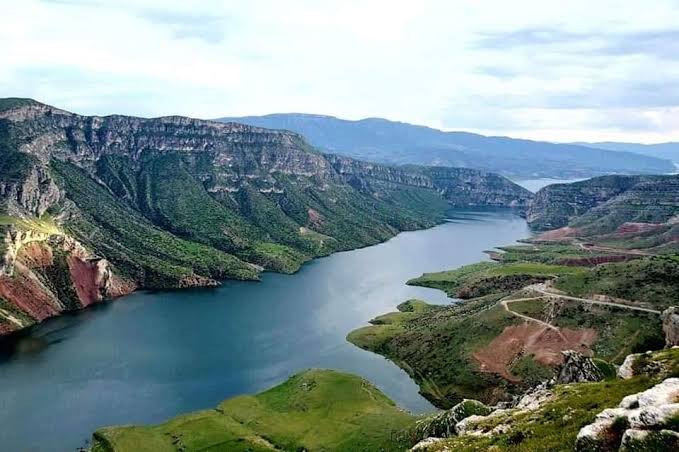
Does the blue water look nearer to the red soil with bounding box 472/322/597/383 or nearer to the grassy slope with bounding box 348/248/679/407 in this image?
the grassy slope with bounding box 348/248/679/407

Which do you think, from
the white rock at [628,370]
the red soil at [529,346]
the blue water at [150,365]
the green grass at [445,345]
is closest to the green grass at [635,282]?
the red soil at [529,346]

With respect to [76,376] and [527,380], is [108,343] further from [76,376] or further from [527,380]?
[527,380]

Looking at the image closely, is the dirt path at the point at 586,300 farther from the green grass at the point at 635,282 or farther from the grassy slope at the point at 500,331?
the green grass at the point at 635,282

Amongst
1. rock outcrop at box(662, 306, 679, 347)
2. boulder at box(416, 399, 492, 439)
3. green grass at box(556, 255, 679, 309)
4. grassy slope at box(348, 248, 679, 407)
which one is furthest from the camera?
green grass at box(556, 255, 679, 309)

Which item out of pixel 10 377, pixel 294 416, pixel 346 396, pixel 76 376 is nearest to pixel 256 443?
pixel 294 416

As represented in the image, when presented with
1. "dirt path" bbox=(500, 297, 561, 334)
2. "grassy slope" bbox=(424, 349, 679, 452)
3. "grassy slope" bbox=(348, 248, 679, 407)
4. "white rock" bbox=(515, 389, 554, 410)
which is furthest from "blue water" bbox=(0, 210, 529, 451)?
"grassy slope" bbox=(424, 349, 679, 452)

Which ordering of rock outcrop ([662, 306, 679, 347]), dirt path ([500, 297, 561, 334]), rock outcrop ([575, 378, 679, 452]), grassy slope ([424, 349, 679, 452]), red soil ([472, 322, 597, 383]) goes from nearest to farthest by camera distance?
1. rock outcrop ([575, 378, 679, 452])
2. grassy slope ([424, 349, 679, 452])
3. rock outcrop ([662, 306, 679, 347])
4. red soil ([472, 322, 597, 383])
5. dirt path ([500, 297, 561, 334])
